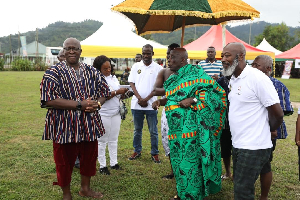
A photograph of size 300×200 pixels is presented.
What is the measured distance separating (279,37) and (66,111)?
54.4m

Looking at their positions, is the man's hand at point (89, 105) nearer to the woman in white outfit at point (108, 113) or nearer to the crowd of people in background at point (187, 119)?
the crowd of people in background at point (187, 119)

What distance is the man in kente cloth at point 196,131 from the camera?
10.7ft

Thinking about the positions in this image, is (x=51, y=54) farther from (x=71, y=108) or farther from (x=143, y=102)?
(x=71, y=108)

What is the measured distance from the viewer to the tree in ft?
164

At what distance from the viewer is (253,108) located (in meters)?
2.64

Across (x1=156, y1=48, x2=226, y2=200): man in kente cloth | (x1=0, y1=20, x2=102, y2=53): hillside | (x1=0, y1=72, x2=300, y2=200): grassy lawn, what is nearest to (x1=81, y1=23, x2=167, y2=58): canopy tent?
(x1=0, y1=72, x2=300, y2=200): grassy lawn

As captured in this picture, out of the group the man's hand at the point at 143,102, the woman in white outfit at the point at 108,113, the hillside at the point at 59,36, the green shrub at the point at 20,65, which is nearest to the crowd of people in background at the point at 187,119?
the woman in white outfit at the point at 108,113

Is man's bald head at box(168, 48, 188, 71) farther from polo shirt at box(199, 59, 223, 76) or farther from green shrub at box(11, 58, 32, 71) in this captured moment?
green shrub at box(11, 58, 32, 71)

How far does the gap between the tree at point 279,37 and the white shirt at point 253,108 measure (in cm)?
5137

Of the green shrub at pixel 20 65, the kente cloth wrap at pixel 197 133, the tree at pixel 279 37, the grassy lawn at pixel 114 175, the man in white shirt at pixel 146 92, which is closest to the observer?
the kente cloth wrap at pixel 197 133

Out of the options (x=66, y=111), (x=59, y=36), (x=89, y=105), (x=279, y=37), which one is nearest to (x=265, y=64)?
(x=89, y=105)

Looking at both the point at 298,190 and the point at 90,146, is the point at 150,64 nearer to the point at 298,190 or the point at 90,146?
the point at 90,146

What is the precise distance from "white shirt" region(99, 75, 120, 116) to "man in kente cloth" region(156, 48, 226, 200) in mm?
1298

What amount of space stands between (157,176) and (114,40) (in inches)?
265
